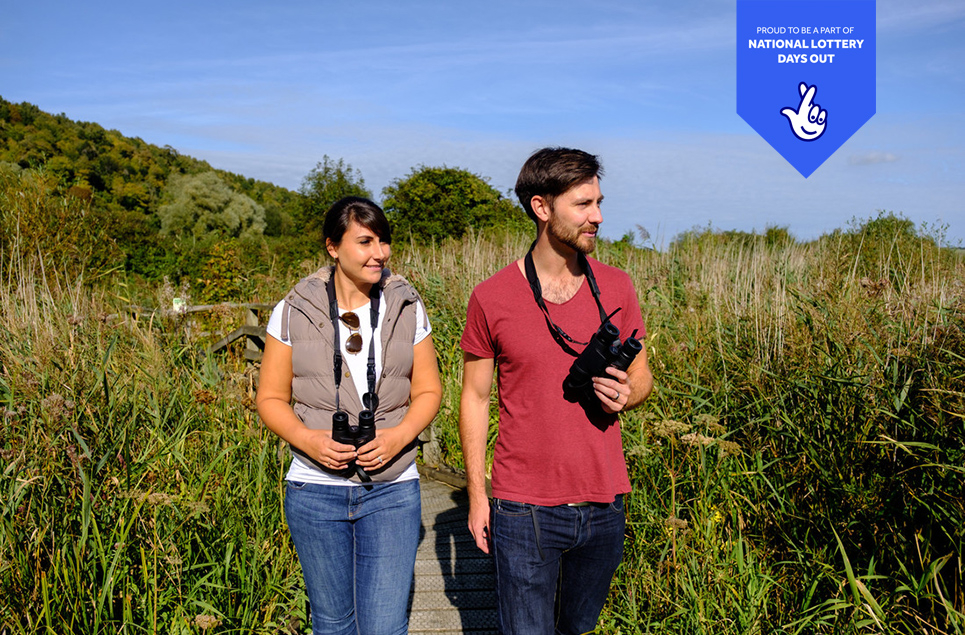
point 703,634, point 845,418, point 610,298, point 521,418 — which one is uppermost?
point 610,298

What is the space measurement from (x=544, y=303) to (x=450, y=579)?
2109 millimetres

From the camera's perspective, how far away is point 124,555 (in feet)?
8.00

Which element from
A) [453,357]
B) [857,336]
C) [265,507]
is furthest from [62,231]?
[857,336]

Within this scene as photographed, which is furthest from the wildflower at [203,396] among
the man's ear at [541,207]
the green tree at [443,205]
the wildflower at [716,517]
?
the green tree at [443,205]

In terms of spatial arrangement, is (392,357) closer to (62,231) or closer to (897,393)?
(897,393)

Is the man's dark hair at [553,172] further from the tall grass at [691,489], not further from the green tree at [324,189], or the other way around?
the green tree at [324,189]

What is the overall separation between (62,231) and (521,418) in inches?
294

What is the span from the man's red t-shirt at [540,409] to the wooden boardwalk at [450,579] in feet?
4.81

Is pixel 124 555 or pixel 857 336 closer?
pixel 124 555

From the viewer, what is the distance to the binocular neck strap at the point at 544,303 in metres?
2.00

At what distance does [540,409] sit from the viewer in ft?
6.48

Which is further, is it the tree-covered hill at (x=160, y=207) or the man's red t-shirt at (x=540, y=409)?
the tree-covered hill at (x=160, y=207)

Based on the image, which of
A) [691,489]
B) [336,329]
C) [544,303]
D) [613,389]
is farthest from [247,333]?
[613,389]

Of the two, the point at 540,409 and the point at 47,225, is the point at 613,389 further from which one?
the point at 47,225
